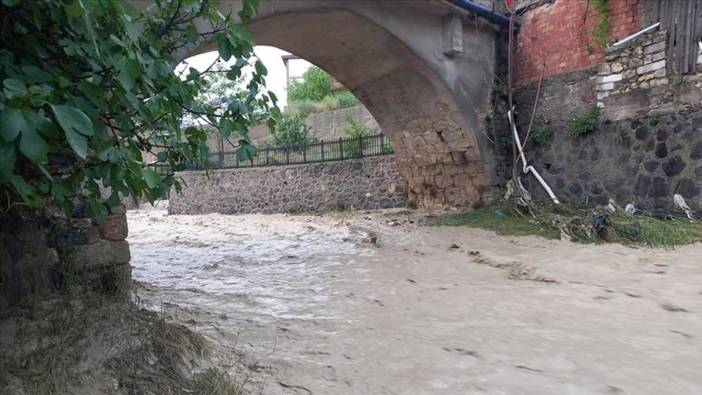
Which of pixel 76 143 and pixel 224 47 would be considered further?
pixel 224 47

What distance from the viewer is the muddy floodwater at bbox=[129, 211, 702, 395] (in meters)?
2.02

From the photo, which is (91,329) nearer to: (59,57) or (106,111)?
(106,111)

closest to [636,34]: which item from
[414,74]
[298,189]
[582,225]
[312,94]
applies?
[582,225]

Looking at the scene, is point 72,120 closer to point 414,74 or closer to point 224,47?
point 224,47

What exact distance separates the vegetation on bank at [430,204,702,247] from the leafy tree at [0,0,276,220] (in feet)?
14.9

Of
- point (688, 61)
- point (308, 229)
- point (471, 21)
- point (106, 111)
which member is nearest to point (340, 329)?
point (106, 111)

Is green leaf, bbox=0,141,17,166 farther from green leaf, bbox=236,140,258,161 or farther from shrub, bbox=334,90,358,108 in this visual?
shrub, bbox=334,90,358,108

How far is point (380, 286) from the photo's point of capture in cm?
388

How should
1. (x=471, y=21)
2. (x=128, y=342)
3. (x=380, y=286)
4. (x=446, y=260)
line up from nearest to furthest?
1. (x=128, y=342)
2. (x=380, y=286)
3. (x=446, y=260)
4. (x=471, y=21)

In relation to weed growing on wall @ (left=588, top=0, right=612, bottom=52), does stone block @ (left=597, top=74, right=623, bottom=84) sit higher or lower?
lower

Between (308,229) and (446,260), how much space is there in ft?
12.6

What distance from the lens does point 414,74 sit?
7902mm

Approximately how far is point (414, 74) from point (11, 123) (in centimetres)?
729

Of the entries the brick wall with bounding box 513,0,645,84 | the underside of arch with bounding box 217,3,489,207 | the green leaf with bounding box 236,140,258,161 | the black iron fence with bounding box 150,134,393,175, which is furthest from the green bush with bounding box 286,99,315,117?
the green leaf with bounding box 236,140,258,161
